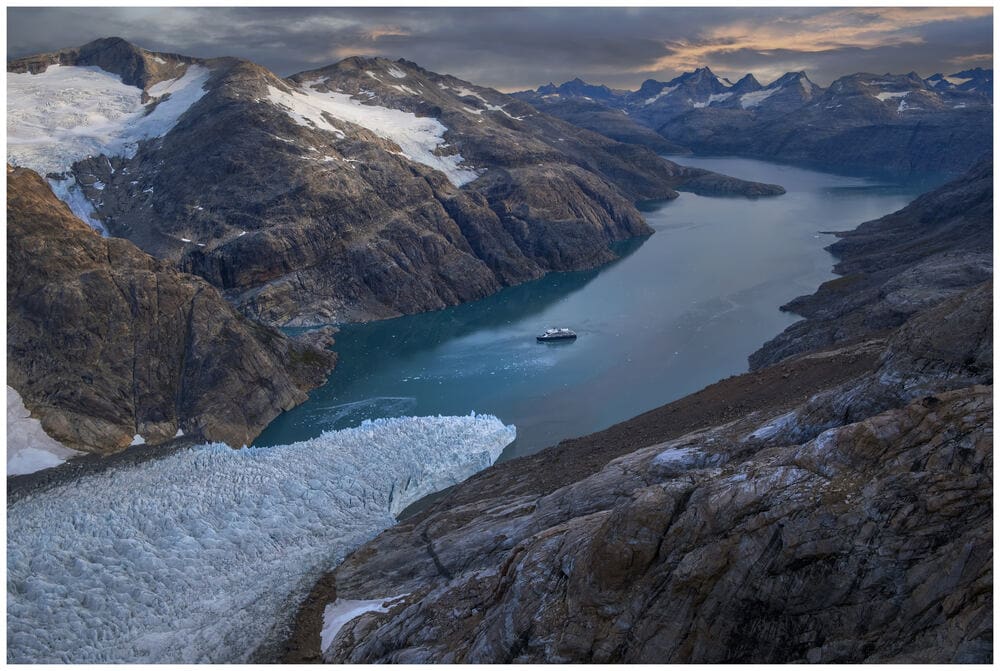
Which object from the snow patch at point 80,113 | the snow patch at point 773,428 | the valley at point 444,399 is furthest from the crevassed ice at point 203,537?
the snow patch at point 80,113

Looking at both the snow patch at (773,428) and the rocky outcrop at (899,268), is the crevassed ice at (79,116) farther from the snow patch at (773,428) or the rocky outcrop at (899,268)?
the snow patch at (773,428)

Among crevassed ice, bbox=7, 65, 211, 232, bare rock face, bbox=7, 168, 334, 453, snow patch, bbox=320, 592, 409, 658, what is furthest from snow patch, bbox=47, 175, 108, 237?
snow patch, bbox=320, 592, 409, 658

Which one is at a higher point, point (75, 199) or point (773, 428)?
point (773, 428)

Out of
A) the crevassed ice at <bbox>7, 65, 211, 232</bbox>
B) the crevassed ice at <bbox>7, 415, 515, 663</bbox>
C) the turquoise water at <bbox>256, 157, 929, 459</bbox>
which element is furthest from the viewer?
the crevassed ice at <bbox>7, 65, 211, 232</bbox>

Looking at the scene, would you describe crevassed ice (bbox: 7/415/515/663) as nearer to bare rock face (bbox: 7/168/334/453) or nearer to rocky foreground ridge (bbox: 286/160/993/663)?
rocky foreground ridge (bbox: 286/160/993/663)

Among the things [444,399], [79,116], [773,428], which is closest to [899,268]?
[444,399]

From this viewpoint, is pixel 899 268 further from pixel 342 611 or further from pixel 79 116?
pixel 79 116
